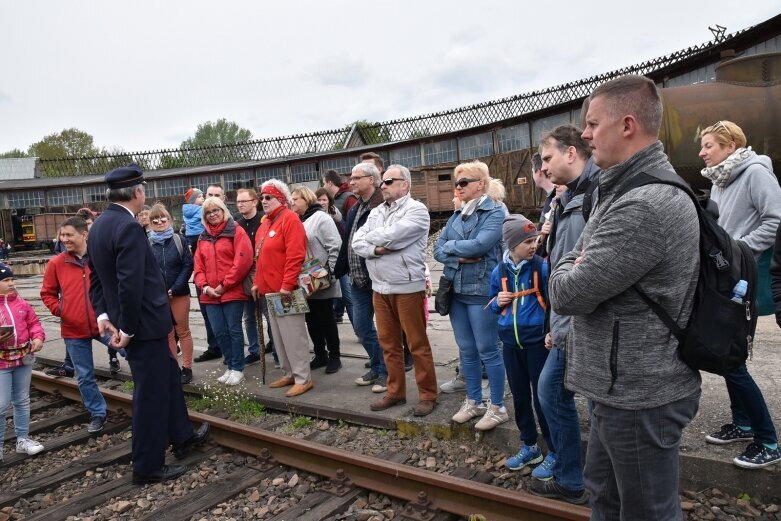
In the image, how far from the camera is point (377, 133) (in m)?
44.2

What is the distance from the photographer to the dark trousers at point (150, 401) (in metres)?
4.50

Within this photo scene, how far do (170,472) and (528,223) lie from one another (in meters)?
3.34

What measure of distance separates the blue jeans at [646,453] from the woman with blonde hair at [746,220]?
62.9 inches

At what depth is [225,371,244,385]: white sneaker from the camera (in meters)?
6.41

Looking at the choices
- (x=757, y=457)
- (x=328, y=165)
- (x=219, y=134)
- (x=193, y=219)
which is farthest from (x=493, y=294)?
(x=219, y=134)

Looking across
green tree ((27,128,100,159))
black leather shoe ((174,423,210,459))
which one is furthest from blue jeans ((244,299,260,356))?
green tree ((27,128,100,159))

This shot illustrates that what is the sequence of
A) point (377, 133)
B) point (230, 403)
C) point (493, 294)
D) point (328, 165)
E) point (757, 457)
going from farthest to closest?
point (377, 133) < point (328, 165) < point (230, 403) < point (493, 294) < point (757, 457)

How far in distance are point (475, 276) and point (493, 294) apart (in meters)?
0.47

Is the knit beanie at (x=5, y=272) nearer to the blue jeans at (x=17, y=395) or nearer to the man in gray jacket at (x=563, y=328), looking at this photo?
the blue jeans at (x=17, y=395)

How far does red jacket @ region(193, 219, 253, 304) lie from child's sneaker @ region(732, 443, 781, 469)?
16.0 ft

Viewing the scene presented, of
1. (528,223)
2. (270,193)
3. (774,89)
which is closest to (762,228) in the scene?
(528,223)

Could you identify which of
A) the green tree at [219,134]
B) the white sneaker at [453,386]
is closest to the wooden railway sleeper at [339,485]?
the white sneaker at [453,386]

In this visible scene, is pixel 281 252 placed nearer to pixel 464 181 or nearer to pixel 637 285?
pixel 464 181

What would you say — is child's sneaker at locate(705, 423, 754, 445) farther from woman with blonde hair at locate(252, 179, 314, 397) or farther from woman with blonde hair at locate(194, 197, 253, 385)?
woman with blonde hair at locate(194, 197, 253, 385)
